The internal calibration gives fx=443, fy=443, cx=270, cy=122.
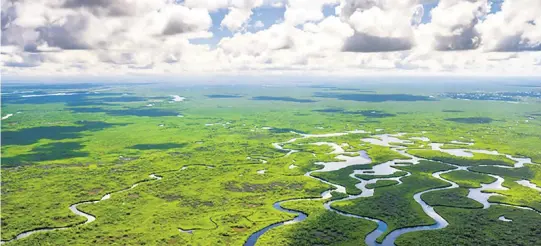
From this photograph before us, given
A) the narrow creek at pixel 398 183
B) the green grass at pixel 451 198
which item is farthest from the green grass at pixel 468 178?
the green grass at pixel 451 198

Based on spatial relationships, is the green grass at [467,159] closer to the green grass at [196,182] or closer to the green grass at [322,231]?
the green grass at [196,182]

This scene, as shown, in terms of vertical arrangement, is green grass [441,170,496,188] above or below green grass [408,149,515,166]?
below

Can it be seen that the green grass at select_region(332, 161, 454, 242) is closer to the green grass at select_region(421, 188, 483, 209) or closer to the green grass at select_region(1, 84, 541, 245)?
the green grass at select_region(1, 84, 541, 245)

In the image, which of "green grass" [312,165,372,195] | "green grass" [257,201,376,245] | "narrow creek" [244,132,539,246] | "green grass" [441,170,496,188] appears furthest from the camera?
"green grass" [441,170,496,188]

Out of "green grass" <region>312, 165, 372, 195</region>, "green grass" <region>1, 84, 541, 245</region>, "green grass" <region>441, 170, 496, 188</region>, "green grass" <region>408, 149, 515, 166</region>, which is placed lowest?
"green grass" <region>1, 84, 541, 245</region>

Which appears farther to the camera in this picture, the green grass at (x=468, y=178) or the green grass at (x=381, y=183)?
the green grass at (x=468, y=178)

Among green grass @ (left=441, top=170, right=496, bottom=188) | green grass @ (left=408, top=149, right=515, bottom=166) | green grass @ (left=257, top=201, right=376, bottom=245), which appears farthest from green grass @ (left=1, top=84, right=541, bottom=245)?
green grass @ (left=441, top=170, right=496, bottom=188)

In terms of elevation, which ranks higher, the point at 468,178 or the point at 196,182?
the point at 468,178

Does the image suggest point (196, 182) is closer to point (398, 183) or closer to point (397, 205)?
point (397, 205)

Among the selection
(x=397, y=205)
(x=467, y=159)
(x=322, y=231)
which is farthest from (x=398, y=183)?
(x=467, y=159)

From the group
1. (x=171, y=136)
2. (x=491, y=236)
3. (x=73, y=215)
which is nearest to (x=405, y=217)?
(x=491, y=236)

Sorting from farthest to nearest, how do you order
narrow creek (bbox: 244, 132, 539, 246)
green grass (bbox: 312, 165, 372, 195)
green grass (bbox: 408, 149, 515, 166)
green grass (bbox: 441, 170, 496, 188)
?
green grass (bbox: 408, 149, 515, 166) < green grass (bbox: 441, 170, 496, 188) < green grass (bbox: 312, 165, 372, 195) < narrow creek (bbox: 244, 132, 539, 246)
